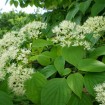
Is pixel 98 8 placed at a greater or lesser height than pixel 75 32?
greater

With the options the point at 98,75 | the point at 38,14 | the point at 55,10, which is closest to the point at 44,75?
the point at 98,75

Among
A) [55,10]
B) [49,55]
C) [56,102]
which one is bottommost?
[56,102]

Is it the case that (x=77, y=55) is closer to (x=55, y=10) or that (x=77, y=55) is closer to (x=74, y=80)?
(x=74, y=80)

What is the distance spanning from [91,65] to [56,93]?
157 millimetres

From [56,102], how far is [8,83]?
0.19 meters

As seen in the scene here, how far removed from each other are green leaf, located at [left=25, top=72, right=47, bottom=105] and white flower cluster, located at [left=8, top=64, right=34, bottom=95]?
0.02 metres

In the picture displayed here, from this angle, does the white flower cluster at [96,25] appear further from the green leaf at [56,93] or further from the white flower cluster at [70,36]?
the green leaf at [56,93]

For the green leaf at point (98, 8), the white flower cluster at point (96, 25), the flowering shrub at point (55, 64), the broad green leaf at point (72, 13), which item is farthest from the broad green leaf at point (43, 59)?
the broad green leaf at point (72, 13)

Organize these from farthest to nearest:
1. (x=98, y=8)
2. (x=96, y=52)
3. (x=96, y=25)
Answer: (x=98, y=8) → (x=96, y=25) → (x=96, y=52)

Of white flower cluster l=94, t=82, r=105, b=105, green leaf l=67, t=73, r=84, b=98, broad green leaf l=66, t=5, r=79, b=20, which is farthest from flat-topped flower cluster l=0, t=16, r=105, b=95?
broad green leaf l=66, t=5, r=79, b=20

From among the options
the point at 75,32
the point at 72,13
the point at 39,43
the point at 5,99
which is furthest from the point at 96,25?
the point at 72,13

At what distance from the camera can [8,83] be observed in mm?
1014

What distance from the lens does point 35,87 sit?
3.29ft

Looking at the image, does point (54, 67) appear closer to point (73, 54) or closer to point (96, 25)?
point (73, 54)
